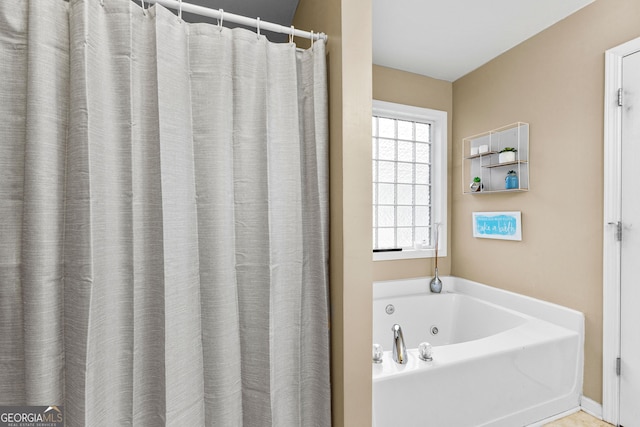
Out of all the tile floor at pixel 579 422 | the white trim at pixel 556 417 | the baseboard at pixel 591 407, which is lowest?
the tile floor at pixel 579 422

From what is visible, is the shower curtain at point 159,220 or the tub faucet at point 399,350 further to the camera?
the tub faucet at point 399,350

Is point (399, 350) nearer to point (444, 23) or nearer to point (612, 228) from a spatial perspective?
point (612, 228)

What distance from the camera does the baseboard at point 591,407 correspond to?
5.95 feet

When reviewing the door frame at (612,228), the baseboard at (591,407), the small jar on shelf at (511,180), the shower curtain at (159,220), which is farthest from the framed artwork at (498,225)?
the shower curtain at (159,220)

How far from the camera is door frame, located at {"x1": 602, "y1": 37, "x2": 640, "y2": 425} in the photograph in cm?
172

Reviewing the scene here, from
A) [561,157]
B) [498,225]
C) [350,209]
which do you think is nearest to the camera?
[350,209]

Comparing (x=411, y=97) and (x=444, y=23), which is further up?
(x=444, y=23)

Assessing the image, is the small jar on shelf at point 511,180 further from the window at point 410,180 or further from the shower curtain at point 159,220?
the shower curtain at point 159,220

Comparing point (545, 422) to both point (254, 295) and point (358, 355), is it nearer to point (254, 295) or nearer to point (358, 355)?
point (358, 355)

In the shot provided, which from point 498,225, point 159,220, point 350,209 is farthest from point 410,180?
point 159,220

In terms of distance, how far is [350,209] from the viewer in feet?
4.09

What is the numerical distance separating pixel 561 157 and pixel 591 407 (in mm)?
1509

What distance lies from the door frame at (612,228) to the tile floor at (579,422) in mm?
49

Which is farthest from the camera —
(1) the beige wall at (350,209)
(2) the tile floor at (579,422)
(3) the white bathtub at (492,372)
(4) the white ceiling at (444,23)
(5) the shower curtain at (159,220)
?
(4) the white ceiling at (444,23)
